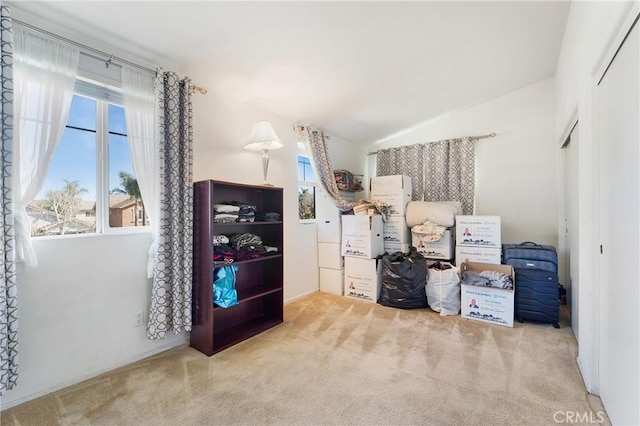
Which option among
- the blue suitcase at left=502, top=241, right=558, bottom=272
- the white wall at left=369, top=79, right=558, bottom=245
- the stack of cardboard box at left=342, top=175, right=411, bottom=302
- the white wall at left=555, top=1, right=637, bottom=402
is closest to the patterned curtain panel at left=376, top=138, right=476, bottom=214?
the white wall at left=369, top=79, right=558, bottom=245

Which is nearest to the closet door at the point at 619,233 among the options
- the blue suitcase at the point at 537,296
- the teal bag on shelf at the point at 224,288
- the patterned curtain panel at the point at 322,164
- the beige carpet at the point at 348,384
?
the beige carpet at the point at 348,384

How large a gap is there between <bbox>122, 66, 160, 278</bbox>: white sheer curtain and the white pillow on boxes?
116 inches

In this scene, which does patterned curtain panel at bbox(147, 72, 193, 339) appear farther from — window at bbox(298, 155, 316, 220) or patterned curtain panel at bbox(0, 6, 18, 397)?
window at bbox(298, 155, 316, 220)

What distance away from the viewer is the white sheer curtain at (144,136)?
6.75 feet

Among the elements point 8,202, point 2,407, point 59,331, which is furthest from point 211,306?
point 8,202

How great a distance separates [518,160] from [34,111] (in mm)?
4852

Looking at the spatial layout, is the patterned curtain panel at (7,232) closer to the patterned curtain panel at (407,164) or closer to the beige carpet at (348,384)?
the beige carpet at (348,384)

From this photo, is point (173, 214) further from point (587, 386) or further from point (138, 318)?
point (587, 386)

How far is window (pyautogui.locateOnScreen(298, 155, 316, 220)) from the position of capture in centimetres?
378

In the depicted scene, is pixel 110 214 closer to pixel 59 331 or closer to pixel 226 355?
pixel 59 331

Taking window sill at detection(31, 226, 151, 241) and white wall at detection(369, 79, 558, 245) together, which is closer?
window sill at detection(31, 226, 151, 241)

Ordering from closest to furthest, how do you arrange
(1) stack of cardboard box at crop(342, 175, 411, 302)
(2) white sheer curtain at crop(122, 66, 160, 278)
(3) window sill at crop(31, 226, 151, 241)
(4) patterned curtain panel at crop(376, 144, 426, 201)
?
(3) window sill at crop(31, 226, 151, 241), (2) white sheer curtain at crop(122, 66, 160, 278), (1) stack of cardboard box at crop(342, 175, 411, 302), (4) patterned curtain panel at crop(376, 144, 426, 201)

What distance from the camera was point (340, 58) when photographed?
242 centimetres

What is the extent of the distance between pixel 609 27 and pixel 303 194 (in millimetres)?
3031
